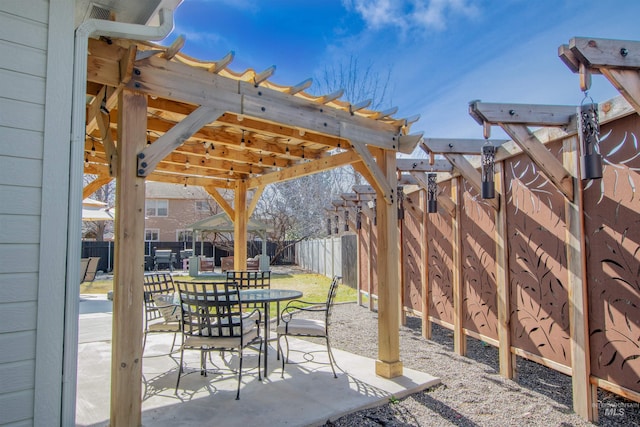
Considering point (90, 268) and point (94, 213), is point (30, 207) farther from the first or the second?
point (90, 268)

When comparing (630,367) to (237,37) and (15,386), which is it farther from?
(237,37)

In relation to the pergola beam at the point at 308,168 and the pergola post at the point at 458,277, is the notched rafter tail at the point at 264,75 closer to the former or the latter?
the pergola beam at the point at 308,168

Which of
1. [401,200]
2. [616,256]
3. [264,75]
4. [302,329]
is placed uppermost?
[264,75]

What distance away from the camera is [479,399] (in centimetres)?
338

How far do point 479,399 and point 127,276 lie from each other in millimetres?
2957

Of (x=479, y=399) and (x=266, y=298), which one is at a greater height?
(x=266, y=298)

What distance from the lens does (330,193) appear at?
17.7 m

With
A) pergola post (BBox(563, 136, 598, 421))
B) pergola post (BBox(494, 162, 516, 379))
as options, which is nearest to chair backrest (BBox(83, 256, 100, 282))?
pergola post (BBox(494, 162, 516, 379))

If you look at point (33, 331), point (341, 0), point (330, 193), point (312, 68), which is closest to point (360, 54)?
point (312, 68)

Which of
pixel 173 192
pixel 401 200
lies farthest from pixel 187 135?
pixel 173 192

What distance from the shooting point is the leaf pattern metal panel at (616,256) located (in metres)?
2.76

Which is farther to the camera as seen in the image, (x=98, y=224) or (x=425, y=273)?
(x=98, y=224)

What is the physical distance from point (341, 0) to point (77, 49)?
10.2 metres

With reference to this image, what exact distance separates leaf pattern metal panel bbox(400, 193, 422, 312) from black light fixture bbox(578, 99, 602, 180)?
3420mm
